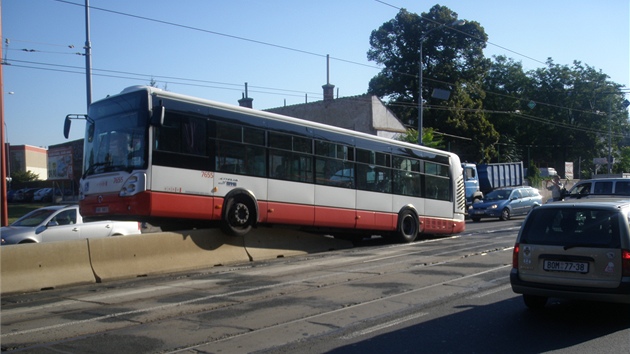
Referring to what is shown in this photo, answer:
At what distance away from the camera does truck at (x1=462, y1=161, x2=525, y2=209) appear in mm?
37250

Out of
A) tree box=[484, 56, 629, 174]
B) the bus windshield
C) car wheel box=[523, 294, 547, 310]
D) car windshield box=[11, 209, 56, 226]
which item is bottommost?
car wheel box=[523, 294, 547, 310]

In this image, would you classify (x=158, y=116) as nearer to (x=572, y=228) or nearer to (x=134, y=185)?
(x=134, y=185)

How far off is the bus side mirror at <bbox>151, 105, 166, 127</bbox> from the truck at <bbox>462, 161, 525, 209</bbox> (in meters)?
24.8

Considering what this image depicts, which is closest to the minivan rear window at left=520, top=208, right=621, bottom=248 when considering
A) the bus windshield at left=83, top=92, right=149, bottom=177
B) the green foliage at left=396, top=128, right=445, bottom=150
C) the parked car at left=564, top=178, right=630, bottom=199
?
the bus windshield at left=83, top=92, right=149, bottom=177

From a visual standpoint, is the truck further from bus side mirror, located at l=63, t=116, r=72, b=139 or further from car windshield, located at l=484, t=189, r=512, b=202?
bus side mirror, located at l=63, t=116, r=72, b=139

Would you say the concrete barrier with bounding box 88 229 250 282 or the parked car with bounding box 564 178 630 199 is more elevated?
the parked car with bounding box 564 178 630 199

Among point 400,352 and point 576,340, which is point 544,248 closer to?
point 576,340

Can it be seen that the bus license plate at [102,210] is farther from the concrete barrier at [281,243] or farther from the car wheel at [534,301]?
the car wheel at [534,301]

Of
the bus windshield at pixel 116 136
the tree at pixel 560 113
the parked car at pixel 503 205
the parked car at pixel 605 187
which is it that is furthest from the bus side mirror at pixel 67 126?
the tree at pixel 560 113

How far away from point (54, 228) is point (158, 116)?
653cm

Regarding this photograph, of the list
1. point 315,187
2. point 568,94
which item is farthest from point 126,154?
point 568,94

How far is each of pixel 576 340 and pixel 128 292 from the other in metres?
7.56

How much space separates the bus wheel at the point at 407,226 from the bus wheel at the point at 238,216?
19.5 feet

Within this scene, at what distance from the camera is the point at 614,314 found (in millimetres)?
8375
